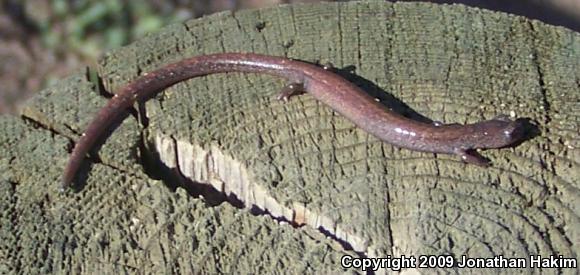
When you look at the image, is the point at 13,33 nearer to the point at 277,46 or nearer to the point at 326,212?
the point at 277,46

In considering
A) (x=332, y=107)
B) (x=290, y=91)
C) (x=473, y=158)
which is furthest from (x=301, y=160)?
(x=473, y=158)

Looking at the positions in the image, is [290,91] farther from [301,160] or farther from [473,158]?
[473,158]

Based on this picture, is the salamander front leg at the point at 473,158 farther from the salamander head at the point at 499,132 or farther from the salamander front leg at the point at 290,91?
the salamander front leg at the point at 290,91

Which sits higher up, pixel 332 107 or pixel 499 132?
pixel 332 107

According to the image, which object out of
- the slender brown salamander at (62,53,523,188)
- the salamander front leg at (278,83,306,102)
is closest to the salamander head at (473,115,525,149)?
the slender brown salamander at (62,53,523,188)

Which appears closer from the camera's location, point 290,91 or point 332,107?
point 332,107

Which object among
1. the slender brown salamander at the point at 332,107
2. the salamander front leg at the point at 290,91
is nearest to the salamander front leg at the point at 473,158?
the slender brown salamander at the point at 332,107

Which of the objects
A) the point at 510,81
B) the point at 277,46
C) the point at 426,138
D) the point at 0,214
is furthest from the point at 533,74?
the point at 0,214
